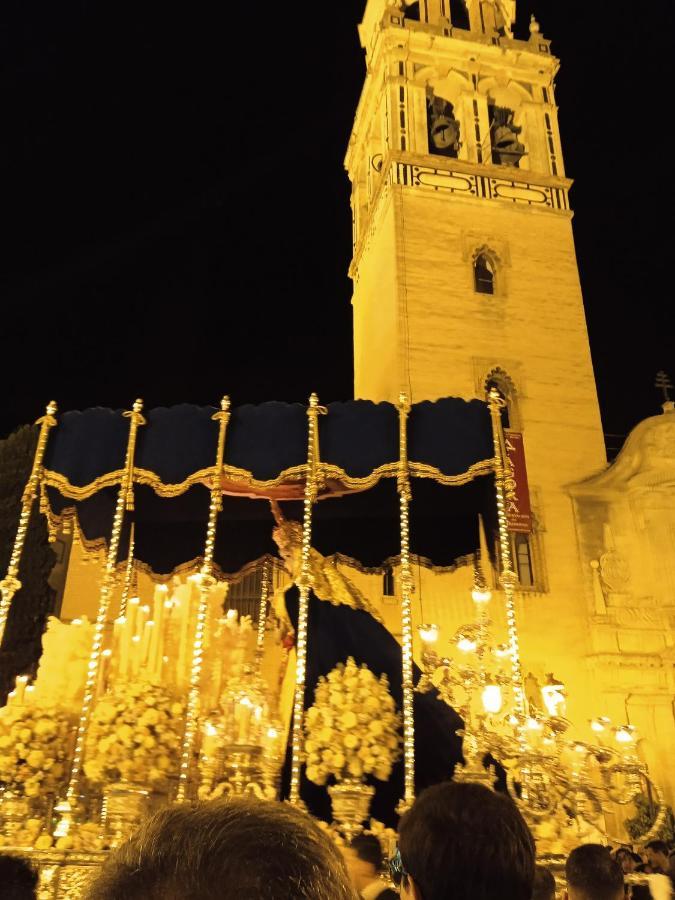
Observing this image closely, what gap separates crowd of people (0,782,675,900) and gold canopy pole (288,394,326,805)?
10.4ft

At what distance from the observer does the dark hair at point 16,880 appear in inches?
76.6

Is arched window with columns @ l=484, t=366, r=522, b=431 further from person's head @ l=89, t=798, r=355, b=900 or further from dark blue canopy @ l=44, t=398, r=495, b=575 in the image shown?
person's head @ l=89, t=798, r=355, b=900

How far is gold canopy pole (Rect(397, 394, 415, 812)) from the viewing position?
6.60 meters

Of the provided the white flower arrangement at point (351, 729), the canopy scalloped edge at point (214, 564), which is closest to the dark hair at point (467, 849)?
the white flower arrangement at point (351, 729)

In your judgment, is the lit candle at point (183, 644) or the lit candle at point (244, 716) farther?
the lit candle at point (183, 644)

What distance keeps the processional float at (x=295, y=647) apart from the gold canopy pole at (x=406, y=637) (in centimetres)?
3

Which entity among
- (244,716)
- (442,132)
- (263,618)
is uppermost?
(442,132)

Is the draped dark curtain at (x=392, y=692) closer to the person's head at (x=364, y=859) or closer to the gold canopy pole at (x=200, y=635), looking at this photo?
the gold canopy pole at (x=200, y=635)

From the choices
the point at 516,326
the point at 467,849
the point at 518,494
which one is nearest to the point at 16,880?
the point at 467,849

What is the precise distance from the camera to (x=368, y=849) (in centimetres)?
515

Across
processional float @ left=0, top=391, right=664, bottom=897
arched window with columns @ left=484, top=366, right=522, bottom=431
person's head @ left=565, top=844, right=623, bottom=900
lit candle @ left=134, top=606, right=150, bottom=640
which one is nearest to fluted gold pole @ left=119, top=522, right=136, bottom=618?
processional float @ left=0, top=391, right=664, bottom=897

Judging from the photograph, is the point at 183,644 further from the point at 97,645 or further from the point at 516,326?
the point at 516,326

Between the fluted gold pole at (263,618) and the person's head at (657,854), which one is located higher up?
the fluted gold pole at (263,618)

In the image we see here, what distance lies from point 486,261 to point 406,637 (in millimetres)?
13461
